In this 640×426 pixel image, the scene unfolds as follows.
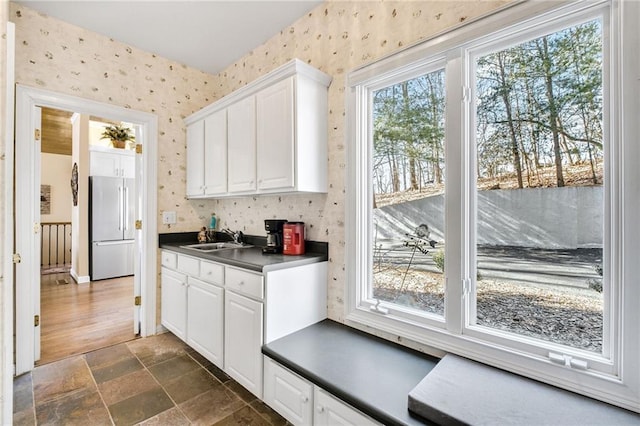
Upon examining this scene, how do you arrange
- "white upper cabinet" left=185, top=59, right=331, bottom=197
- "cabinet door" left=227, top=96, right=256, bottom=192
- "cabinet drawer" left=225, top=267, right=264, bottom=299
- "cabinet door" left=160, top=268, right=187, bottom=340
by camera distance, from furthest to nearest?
1. "cabinet door" left=160, top=268, right=187, bottom=340
2. "cabinet door" left=227, top=96, right=256, bottom=192
3. "white upper cabinet" left=185, top=59, right=331, bottom=197
4. "cabinet drawer" left=225, top=267, right=264, bottom=299

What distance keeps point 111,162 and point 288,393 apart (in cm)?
537

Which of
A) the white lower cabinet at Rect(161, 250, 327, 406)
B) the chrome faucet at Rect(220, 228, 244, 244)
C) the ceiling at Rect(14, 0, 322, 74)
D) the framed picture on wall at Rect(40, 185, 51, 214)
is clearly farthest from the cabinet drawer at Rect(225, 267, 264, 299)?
the framed picture on wall at Rect(40, 185, 51, 214)

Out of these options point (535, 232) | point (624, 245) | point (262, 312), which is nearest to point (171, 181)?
point (262, 312)

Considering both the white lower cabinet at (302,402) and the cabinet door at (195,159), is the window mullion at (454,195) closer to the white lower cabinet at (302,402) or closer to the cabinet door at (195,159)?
the white lower cabinet at (302,402)

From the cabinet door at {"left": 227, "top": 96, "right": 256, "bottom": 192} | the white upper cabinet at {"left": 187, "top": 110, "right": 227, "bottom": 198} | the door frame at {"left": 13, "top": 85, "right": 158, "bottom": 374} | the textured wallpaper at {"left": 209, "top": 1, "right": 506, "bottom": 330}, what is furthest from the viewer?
the white upper cabinet at {"left": 187, "top": 110, "right": 227, "bottom": 198}

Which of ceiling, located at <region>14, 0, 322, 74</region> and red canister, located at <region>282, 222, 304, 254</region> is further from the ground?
ceiling, located at <region>14, 0, 322, 74</region>

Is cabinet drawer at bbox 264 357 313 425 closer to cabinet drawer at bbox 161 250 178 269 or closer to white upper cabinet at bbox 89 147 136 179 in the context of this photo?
cabinet drawer at bbox 161 250 178 269

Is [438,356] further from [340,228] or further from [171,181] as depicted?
[171,181]

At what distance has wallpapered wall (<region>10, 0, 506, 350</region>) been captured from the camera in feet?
6.33

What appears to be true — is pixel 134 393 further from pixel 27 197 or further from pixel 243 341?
pixel 27 197

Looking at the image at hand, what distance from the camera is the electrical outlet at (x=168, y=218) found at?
3.14 metres

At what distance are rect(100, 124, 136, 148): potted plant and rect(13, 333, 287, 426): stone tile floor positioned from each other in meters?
3.91

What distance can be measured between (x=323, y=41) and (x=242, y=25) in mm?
860

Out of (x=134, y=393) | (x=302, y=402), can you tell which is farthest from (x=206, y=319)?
(x=302, y=402)
